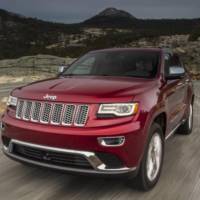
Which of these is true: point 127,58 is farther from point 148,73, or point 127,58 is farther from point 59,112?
point 59,112

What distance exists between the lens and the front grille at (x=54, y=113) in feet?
14.6

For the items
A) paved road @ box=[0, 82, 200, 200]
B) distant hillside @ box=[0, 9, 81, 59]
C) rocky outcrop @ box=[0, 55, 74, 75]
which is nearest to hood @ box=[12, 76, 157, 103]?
paved road @ box=[0, 82, 200, 200]

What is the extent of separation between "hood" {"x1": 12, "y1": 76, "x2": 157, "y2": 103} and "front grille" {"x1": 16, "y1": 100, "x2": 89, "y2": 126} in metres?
0.07

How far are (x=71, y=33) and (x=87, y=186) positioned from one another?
312 feet

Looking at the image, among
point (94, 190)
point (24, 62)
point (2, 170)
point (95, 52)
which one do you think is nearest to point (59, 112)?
point (94, 190)

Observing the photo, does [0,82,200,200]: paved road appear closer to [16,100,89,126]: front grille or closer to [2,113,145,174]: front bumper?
[2,113,145,174]: front bumper

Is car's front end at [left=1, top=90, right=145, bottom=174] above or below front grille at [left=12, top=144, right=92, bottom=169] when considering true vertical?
above

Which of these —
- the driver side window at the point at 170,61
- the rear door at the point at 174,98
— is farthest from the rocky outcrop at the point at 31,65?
the rear door at the point at 174,98

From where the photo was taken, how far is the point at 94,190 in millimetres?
4891

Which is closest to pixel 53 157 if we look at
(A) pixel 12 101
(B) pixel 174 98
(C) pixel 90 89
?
(C) pixel 90 89

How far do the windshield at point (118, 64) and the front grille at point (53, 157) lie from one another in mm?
1722

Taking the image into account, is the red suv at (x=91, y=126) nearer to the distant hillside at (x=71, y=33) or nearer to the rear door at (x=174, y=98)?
the rear door at (x=174, y=98)

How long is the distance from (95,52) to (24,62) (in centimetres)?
3655

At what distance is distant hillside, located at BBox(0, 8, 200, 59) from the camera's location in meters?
72.2
